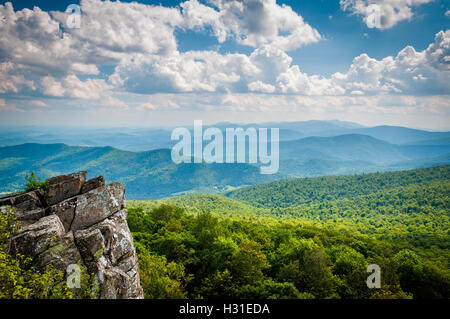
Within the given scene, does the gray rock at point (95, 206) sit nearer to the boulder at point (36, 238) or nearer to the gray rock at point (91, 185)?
the gray rock at point (91, 185)

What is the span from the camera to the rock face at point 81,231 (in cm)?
1560

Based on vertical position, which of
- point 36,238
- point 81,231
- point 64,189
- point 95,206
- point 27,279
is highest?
point 64,189

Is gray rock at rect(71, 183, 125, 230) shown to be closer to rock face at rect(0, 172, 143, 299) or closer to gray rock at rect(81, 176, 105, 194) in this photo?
rock face at rect(0, 172, 143, 299)

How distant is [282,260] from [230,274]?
698 centimetres

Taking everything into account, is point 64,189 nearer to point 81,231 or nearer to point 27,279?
point 81,231

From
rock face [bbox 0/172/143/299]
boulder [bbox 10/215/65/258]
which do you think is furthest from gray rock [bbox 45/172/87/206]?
boulder [bbox 10/215/65/258]

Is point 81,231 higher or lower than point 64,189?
lower

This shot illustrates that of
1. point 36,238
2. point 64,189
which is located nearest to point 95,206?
point 64,189

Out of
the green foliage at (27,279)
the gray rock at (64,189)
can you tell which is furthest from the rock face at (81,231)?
the green foliage at (27,279)

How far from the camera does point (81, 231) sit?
17.5m

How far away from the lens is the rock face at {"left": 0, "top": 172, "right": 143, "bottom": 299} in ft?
51.2

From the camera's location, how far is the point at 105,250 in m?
17.6

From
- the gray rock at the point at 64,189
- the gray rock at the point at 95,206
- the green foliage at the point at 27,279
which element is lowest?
the green foliage at the point at 27,279
